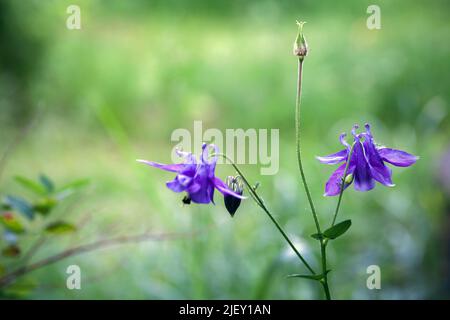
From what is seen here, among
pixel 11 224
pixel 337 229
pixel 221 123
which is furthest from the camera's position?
pixel 221 123

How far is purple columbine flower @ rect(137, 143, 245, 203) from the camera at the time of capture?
2.39 feet

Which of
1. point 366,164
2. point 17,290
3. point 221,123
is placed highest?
point 221,123

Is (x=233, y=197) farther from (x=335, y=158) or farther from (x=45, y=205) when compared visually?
(x=45, y=205)

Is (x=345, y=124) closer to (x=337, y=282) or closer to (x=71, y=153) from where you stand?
(x=337, y=282)

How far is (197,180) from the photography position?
0.74 metres

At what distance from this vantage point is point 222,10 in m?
4.91

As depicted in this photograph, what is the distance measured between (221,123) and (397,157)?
2864 millimetres

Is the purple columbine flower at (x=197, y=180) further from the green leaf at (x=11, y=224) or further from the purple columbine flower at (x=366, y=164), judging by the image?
the green leaf at (x=11, y=224)

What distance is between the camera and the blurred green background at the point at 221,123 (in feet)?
6.11

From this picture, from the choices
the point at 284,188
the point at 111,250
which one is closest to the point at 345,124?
the point at 284,188

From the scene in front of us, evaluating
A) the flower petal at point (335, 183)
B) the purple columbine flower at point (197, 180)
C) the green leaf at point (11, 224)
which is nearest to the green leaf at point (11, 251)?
the green leaf at point (11, 224)

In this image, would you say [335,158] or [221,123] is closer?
[335,158]

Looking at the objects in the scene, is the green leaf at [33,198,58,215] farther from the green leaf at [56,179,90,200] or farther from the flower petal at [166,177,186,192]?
the flower petal at [166,177,186,192]

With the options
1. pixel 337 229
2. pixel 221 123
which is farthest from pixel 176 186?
pixel 221 123
